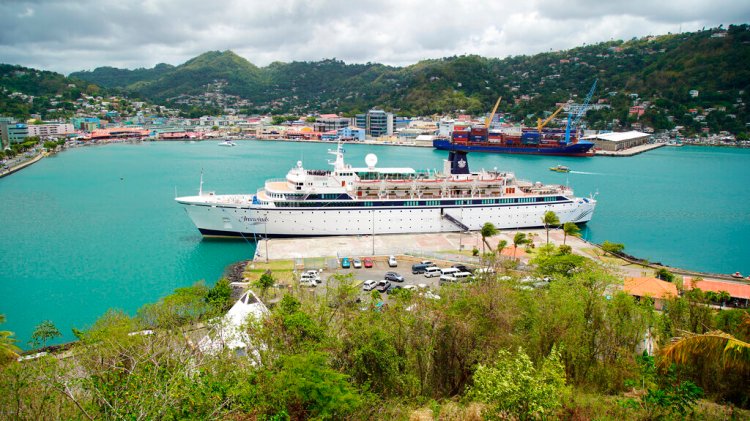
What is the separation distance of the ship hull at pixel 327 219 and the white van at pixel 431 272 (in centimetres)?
640

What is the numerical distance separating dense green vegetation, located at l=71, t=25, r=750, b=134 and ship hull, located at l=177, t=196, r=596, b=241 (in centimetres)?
8025

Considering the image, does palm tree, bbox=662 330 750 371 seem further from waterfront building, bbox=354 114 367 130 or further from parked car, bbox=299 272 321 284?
waterfront building, bbox=354 114 367 130

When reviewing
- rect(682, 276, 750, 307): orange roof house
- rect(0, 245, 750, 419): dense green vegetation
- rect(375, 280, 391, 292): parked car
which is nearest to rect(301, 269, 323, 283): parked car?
rect(375, 280, 391, 292): parked car

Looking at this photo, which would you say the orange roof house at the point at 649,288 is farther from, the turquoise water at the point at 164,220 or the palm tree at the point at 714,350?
the palm tree at the point at 714,350

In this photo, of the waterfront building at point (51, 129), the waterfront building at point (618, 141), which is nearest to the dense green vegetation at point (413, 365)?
the waterfront building at point (618, 141)

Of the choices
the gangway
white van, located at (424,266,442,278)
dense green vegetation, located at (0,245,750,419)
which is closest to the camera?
dense green vegetation, located at (0,245,750,419)

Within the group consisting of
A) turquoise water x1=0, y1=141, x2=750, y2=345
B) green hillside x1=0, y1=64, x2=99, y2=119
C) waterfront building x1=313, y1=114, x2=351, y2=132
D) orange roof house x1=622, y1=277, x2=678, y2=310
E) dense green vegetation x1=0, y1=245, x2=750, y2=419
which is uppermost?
green hillside x1=0, y1=64, x2=99, y2=119

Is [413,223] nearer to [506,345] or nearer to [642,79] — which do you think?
[506,345]

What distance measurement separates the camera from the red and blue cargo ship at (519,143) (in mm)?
68375

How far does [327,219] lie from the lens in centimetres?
2492

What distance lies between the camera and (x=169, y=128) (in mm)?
103688

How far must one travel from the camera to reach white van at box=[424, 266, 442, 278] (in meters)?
19.2

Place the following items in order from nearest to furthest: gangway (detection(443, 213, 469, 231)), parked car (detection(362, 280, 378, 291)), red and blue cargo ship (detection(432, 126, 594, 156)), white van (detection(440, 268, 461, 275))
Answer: parked car (detection(362, 280, 378, 291))
white van (detection(440, 268, 461, 275))
gangway (detection(443, 213, 469, 231))
red and blue cargo ship (detection(432, 126, 594, 156))

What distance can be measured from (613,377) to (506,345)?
6.52ft
